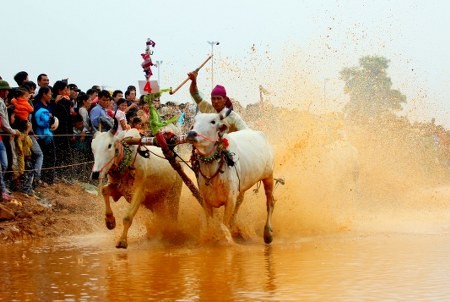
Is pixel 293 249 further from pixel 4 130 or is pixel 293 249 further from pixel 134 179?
pixel 4 130

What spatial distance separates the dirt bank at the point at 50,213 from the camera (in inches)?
480

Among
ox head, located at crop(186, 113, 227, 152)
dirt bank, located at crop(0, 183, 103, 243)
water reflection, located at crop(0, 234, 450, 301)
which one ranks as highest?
ox head, located at crop(186, 113, 227, 152)

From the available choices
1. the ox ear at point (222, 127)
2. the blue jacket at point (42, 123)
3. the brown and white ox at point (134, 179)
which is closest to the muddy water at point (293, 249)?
the brown and white ox at point (134, 179)

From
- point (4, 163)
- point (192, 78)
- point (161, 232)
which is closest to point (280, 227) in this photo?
point (161, 232)

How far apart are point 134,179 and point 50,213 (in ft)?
10.3

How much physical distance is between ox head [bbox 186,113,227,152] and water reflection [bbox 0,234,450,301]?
1.22m

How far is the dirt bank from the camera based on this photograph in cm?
1219

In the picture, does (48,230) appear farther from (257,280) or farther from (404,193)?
(404,193)

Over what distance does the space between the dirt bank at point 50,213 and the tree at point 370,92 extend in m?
Result: 6.08

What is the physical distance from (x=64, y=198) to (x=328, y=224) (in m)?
4.59

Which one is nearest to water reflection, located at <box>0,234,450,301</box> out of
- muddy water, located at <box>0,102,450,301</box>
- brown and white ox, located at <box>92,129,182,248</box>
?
muddy water, located at <box>0,102,450,301</box>

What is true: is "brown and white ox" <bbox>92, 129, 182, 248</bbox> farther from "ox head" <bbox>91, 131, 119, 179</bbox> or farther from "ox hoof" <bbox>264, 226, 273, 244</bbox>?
"ox hoof" <bbox>264, 226, 273, 244</bbox>

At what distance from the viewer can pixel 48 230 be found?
41.5 ft

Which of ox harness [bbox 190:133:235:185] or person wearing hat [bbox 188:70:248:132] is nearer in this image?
ox harness [bbox 190:133:235:185]
